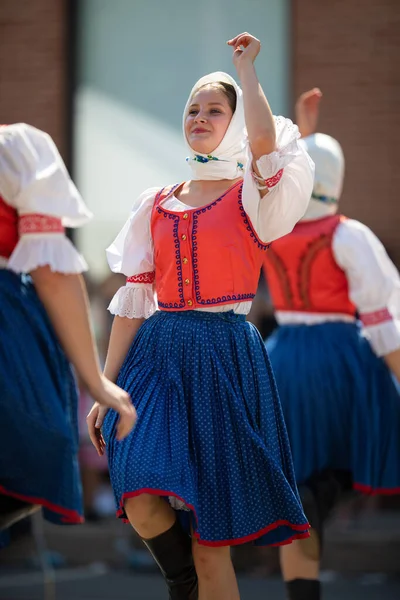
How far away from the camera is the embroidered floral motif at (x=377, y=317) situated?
12.7ft

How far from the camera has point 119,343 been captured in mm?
3195

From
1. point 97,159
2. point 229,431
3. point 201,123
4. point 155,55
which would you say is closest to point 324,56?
point 155,55

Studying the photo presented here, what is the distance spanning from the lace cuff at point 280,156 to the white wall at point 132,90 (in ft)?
13.9

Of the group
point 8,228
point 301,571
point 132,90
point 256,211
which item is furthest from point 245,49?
point 132,90

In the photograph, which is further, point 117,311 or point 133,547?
point 133,547

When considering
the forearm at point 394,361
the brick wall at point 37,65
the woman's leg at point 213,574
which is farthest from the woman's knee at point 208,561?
the brick wall at point 37,65

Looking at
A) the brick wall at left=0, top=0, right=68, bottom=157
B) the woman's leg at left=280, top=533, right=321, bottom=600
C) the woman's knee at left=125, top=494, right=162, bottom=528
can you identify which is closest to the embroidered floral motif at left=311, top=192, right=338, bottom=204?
the woman's leg at left=280, top=533, right=321, bottom=600

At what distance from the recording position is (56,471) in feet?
9.84

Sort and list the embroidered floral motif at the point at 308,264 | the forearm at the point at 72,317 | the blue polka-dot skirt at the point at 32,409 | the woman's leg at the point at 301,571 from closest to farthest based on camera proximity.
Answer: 1. the forearm at the point at 72,317
2. the blue polka-dot skirt at the point at 32,409
3. the woman's leg at the point at 301,571
4. the embroidered floral motif at the point at 308,264

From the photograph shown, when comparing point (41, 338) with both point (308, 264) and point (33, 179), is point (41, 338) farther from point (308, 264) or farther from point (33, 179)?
point (308, 264)

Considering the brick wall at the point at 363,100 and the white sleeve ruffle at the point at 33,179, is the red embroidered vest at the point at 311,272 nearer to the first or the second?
the white sleeve ruffle at the point at 33,179

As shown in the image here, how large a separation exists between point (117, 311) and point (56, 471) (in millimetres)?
511

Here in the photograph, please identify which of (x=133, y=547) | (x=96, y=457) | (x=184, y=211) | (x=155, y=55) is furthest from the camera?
(x=155, y=55)

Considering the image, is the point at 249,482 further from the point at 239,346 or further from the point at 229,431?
the point at 239,346
